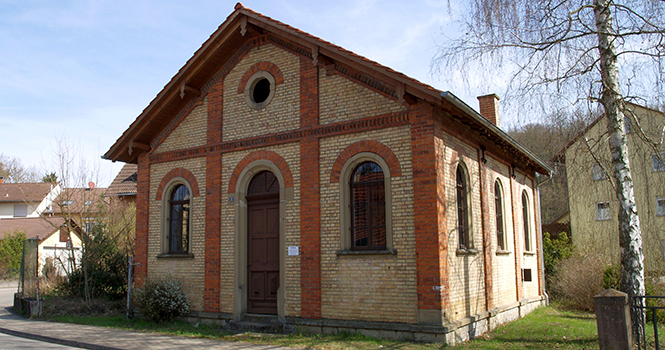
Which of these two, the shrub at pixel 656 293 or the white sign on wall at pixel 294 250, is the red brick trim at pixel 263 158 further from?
the shrub at pixel 656 293

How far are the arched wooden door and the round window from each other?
1737 millimetres

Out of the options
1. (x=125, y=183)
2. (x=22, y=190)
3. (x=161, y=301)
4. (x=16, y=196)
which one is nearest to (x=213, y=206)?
(x=161, y=301)

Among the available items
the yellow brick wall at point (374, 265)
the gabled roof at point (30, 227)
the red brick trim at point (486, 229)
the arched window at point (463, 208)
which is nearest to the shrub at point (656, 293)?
the red brick trim at point (486, 229)

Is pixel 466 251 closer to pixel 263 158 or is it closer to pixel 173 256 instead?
pixel 263 158

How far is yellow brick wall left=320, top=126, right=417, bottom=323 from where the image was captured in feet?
30.3

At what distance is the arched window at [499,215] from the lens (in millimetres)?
13000

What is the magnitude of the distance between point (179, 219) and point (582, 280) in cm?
1178

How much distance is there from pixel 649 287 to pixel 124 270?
14.8 m

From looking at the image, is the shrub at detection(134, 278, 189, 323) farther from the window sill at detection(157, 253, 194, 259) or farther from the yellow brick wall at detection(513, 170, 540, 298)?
the yellow brick wall at detection(513, 170, 540, 298)

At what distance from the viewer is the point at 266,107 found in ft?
38.1

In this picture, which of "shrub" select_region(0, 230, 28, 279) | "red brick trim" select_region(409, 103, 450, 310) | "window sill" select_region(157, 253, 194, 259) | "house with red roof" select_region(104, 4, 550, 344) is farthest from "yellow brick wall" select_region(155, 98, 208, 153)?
"shrub" select_region(0, 230, 28, 279)

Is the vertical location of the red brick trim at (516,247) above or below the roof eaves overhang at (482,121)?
below

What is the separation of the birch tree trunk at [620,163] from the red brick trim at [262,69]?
21.6 ft

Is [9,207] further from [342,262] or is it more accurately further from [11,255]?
[342,262]
